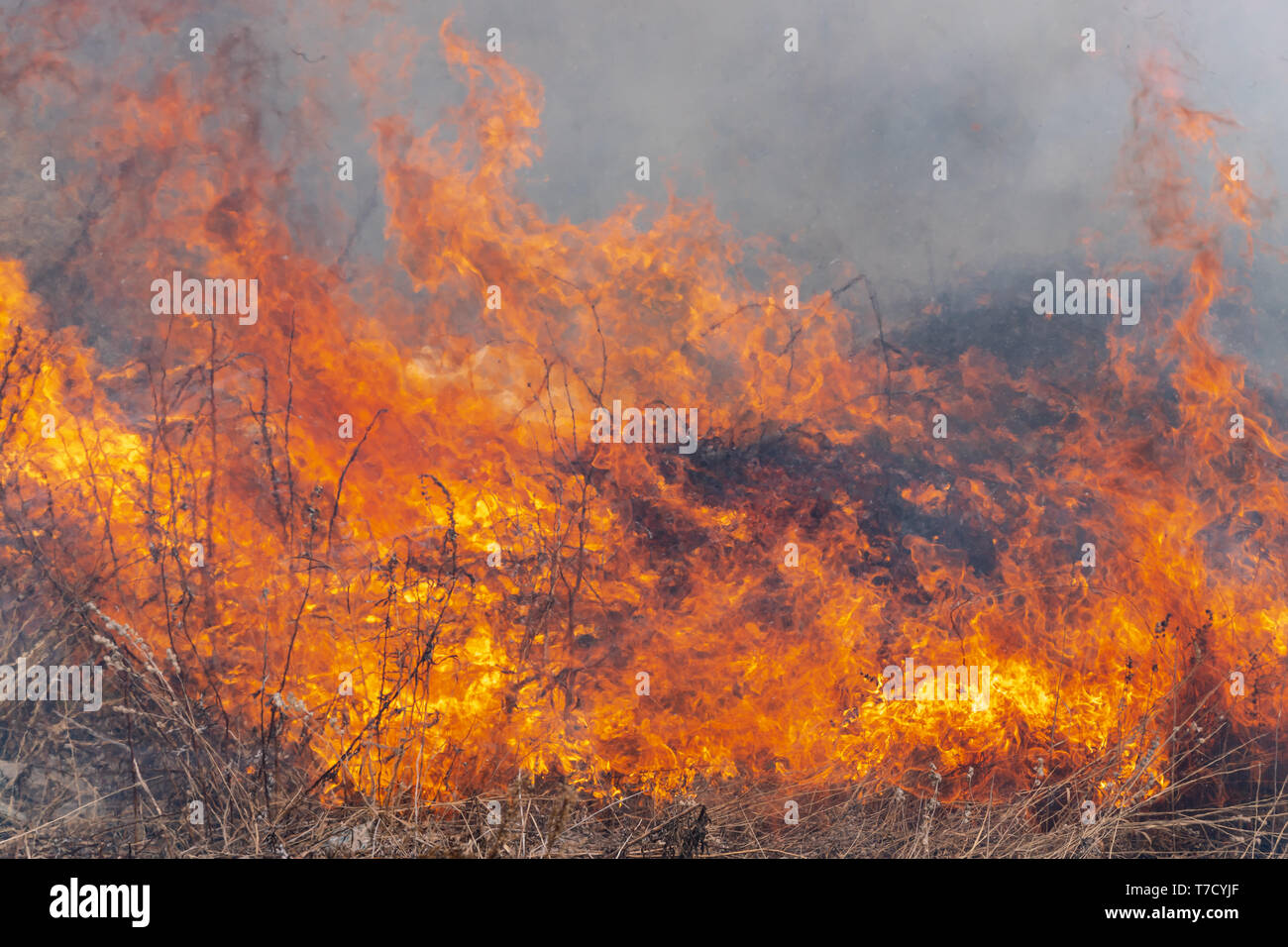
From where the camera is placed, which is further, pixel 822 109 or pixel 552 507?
pixel 822 109

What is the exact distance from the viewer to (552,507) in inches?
172

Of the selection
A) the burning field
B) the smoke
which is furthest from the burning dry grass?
the smoke

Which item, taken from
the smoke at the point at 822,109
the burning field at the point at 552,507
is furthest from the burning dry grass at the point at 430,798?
the smoke at the point at 822,109

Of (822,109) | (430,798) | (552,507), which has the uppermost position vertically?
(822,109)

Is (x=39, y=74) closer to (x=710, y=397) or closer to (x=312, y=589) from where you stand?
(x=312, y=589)

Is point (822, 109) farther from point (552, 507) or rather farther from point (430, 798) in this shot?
point (430, 798)

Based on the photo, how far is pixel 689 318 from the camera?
4.45 m

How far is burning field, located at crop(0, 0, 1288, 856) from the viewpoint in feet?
14.0

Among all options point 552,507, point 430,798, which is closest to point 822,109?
point 552,507

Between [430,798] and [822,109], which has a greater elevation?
[822,109]

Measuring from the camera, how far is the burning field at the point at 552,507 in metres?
4.27

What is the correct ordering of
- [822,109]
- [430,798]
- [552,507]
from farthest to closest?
[822,109] → [552,507] → [430,798]

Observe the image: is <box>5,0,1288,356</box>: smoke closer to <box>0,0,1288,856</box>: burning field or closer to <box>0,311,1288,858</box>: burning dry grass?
<box>0,0,1288,856</box>: burning field

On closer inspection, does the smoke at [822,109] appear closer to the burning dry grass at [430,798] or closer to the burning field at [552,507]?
the burning field at [552,507]
